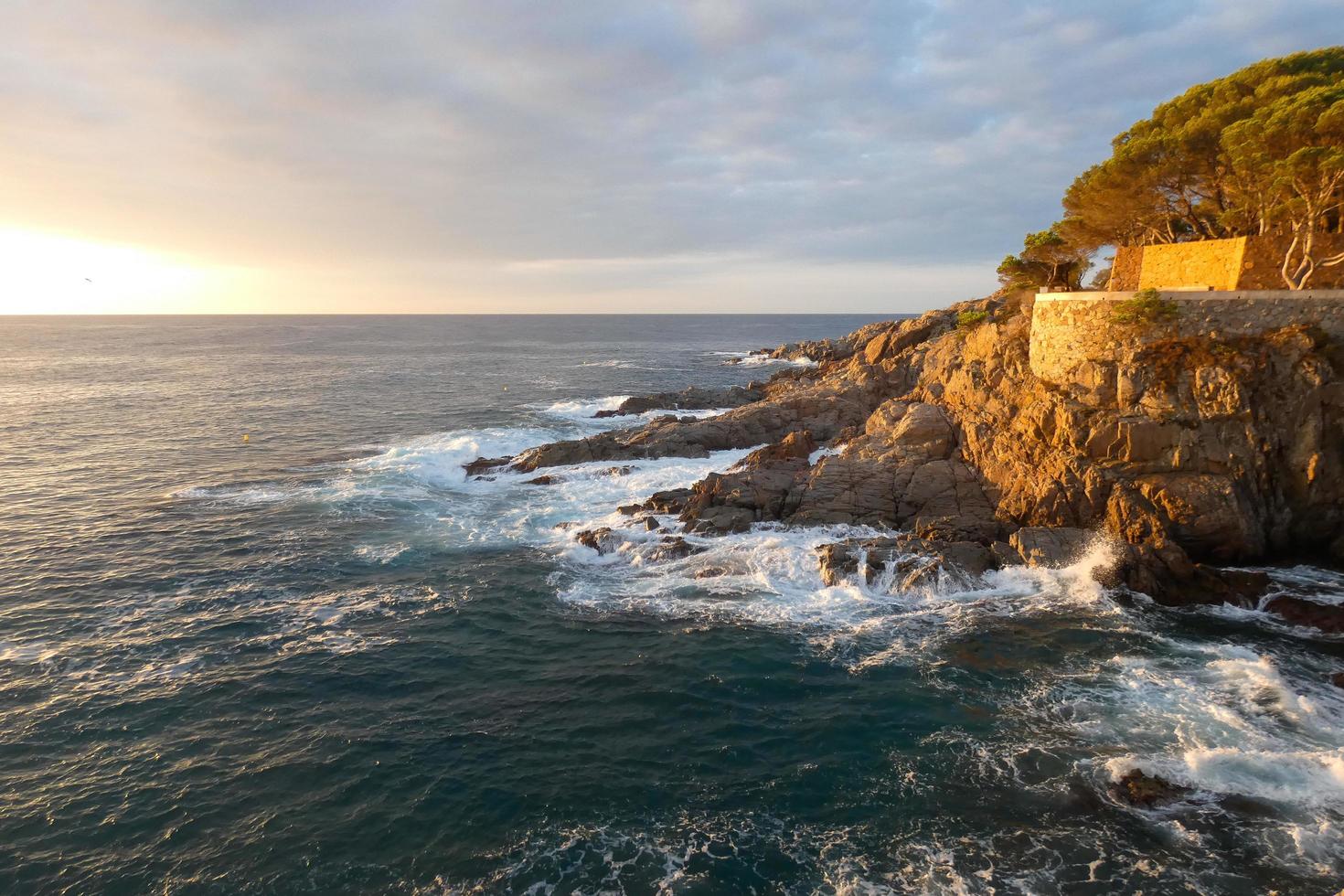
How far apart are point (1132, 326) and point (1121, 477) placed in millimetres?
8249

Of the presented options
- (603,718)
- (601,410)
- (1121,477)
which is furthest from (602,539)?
(601,410)

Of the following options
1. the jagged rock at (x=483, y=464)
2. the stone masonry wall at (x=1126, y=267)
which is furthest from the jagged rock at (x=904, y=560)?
the stone masonry wall at (x=1126, y=267)

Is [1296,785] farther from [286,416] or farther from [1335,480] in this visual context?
[286,416]

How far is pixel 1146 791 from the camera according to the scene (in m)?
16.6

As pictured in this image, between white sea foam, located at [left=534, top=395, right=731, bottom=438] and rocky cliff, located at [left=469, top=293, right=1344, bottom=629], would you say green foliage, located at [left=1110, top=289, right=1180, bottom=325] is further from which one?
white sea foam, located at [left=534, top=395, right=731, bottom=438]

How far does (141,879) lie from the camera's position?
48.7ft

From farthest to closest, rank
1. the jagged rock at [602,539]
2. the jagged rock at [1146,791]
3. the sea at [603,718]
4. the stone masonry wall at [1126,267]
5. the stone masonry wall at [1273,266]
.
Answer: the stone masonry wall at [1126,267] → the stone masonry wall at [1273,266] → the jagged rock at [602,539] → the jagged rock at [1146,791] → the sea at [603,718]

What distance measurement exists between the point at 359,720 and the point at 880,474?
2674 cm

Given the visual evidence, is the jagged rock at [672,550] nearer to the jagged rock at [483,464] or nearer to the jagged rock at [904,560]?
the jagged rock at [904,560]

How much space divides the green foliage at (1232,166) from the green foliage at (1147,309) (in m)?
7.00

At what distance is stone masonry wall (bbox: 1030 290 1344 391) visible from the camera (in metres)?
31.3

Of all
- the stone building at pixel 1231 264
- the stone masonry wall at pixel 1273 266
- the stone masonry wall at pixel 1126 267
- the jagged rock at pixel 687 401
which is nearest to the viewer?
the stone masonry wall at pixel 1273 266

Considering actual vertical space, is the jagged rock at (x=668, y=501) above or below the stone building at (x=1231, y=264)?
below

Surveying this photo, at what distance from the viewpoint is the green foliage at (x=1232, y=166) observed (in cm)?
3170
